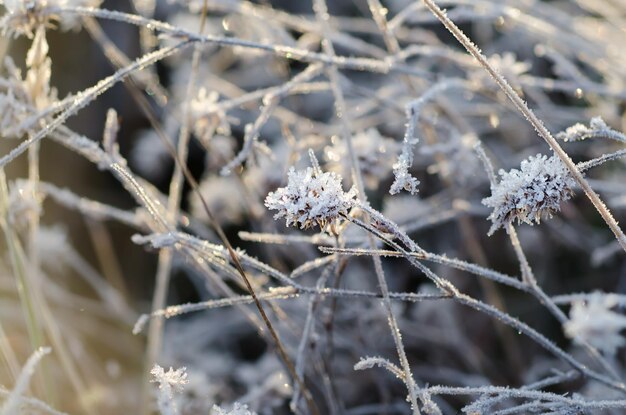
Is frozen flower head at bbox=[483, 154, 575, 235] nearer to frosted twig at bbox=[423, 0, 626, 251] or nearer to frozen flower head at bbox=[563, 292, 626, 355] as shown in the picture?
frosted twig at bbox=[423, 0, 626, 251]

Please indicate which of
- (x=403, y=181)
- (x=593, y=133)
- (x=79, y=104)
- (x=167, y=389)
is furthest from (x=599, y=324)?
(x=79, y=104)

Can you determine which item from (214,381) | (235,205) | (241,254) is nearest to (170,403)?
(241,254)

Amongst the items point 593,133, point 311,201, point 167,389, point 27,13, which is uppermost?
point 27,13

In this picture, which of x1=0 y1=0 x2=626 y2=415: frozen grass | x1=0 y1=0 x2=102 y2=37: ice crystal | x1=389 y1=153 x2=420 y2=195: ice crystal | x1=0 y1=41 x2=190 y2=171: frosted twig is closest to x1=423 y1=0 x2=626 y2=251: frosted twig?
x1=0 y1=0 x2=626 y2=415: frozen grass

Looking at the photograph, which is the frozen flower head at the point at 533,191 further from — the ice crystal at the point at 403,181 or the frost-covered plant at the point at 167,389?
the frost-covered plant at the point at 167,389

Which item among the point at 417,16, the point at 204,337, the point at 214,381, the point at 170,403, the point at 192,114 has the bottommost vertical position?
the point at 170,403

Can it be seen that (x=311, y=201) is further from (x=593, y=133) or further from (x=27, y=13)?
(x=27, y=13)

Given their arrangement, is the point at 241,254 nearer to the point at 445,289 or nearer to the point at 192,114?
the point at 445,289
